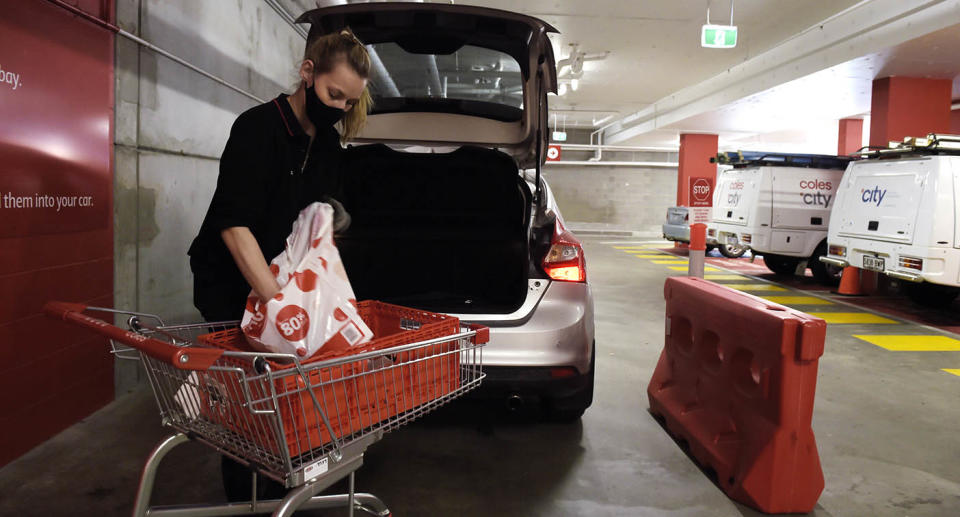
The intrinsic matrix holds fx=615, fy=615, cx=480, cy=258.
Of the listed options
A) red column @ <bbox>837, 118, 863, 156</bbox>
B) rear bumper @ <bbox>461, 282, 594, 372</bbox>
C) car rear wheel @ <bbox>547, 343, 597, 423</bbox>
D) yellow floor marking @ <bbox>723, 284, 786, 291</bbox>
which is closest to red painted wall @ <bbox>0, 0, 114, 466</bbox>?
rear bumper @ <bbox>461, 282, 594, 372</bbox>

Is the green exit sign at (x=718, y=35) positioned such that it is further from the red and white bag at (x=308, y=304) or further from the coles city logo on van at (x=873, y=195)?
the red and white bag at (x=308, y=304)

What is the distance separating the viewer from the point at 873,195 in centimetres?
833

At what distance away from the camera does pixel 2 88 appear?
271 centimetres

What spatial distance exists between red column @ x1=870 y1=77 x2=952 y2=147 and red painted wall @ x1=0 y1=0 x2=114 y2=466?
480 inches

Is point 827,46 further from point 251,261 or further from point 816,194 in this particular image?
point 251,261

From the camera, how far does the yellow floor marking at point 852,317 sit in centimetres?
771

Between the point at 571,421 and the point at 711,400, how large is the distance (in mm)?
859

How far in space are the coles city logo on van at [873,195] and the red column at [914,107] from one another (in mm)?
3380

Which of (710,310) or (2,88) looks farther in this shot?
(710,310)

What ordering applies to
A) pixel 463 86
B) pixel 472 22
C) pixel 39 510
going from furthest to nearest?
1. pixel 463 86
2. pixel 472 22
3. pixel 39 510

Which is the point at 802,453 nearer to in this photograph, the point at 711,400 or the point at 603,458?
the point at 711,400

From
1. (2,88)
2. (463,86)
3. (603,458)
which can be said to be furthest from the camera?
(463,86)

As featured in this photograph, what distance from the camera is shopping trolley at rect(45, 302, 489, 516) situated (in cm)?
144

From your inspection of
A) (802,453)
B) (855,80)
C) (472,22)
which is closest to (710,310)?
(802,453)
